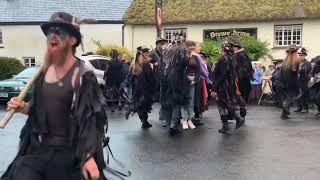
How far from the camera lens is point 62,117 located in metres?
4.33

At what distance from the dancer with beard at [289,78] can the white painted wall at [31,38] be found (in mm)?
22411

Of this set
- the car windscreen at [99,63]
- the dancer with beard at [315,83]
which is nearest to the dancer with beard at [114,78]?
the car windscreen at [99,63]

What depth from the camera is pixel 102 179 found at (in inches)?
173

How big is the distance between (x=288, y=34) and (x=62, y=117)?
2786 cm

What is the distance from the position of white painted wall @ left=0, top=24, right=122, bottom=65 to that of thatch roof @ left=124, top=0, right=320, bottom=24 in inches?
134

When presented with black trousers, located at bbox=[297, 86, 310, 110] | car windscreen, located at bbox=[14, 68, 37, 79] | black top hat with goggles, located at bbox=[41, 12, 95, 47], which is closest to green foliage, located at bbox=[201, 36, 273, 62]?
car windscreen, located at bbox=[14, 68, 37, 79]

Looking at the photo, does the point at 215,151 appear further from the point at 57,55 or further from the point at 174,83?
the point at 57,55

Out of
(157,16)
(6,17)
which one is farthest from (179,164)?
(6,17)

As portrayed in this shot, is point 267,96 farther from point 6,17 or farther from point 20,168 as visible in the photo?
point 6,17

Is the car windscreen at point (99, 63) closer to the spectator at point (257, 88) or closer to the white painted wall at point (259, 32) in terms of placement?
the spectator at point (257, 88)

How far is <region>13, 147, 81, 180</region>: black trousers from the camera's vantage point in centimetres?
423

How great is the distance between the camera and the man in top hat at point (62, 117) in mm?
4246

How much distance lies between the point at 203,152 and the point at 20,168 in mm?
5616

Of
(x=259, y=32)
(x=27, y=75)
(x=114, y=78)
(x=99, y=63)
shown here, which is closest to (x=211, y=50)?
(x=259, y=32)
